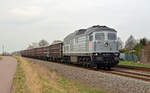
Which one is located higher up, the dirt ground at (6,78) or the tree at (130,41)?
the tree at (130,41)

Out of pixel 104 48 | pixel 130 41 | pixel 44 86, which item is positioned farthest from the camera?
pixel 130 41

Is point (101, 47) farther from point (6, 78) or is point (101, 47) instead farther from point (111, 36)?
point (6, 78)

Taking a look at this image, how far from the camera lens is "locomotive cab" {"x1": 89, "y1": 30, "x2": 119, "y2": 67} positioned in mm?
17766

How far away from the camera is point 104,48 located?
59.7 ft

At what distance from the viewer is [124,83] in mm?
11078

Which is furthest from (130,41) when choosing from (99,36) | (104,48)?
(104,48)

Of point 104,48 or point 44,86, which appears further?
point 104,48

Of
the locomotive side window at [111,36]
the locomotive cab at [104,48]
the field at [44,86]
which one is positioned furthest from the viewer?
the locomotive side window at [111,36]

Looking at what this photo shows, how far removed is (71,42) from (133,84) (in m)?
15.1

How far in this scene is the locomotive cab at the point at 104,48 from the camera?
17766 mm

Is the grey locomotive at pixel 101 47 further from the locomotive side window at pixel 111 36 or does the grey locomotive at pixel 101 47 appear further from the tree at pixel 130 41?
the tree at pixel 130 41

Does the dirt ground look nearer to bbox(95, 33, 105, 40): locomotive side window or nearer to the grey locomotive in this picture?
the grey locomotive

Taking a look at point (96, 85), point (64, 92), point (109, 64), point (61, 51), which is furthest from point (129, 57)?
point (64, 92)

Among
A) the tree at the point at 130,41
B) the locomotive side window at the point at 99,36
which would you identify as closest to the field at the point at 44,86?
the locomotive side window at the point at 99,36
